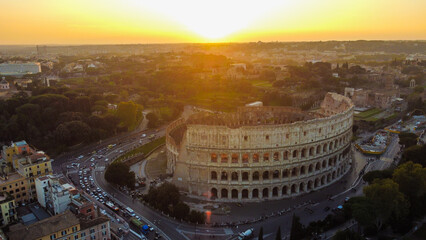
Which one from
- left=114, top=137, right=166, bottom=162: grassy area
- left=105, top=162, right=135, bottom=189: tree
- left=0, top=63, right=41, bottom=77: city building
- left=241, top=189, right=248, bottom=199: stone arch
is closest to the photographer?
left=241, top=189, right=248, bottom=199: stone arch

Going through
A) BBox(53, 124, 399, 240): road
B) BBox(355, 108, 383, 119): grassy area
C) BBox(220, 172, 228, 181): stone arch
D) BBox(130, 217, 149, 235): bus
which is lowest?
BBox(53, 124, 399, 240): road

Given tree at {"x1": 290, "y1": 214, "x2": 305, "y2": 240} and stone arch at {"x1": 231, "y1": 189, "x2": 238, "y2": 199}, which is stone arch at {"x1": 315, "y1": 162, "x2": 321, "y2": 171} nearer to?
stone arch at {"x1": 231, "y1": 189, "x2": 238, "y2": 199}

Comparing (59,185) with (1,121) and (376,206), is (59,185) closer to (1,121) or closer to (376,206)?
(376,206)

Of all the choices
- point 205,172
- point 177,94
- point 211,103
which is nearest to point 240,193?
point 205,172

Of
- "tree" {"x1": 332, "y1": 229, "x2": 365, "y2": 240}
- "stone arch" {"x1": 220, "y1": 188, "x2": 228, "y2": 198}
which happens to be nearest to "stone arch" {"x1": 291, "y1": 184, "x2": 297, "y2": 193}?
"stone arch" {"x1": 220, "y1": 188, "x2": 228, "y2": 198}

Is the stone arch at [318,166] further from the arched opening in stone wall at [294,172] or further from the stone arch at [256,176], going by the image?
the stone arch at [256,176]

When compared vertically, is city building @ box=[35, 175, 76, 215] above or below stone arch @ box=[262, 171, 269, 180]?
above

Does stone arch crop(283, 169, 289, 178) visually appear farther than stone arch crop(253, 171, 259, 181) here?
Yes
